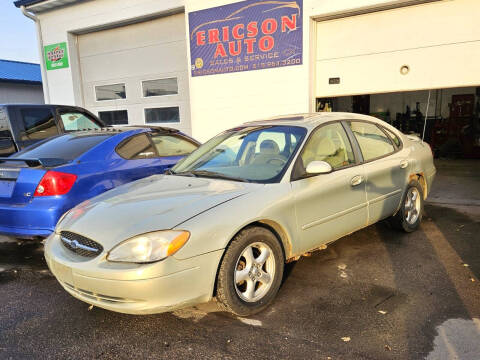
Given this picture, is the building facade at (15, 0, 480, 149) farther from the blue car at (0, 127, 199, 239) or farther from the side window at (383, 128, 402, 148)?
the blue car at (0, 127, 199, 239)

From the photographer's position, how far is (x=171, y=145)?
541 centimetres

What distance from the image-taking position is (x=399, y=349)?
2.42 metres

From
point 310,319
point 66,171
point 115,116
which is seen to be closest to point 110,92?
point 115,116

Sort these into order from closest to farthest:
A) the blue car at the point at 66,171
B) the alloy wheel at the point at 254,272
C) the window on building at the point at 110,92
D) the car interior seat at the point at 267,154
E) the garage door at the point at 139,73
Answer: the alloy wheel at the point at 254,272
the car interior seat at the point at 267,154
the blue car at the point at 66,171
the garage door at the point at 139,73
the window on building at the point at 110,92

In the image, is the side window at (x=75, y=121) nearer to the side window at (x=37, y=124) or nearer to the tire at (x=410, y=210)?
the side window at (x=37, y=124)

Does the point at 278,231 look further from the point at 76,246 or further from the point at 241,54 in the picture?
the point at 241,54

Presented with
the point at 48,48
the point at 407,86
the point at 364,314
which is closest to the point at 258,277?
the point at 364,314

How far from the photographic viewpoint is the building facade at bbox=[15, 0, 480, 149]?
23.0 ft

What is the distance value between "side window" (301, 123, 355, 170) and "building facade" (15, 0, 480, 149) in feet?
13.6

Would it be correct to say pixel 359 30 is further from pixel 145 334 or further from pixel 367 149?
pixel 145 334

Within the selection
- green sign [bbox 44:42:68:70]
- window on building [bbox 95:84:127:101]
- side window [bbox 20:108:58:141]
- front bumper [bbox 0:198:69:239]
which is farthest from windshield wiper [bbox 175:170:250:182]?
green sign [bbox 44:42:68:70]

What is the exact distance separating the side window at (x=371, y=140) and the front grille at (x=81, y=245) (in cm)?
276

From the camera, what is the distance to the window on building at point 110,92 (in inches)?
428

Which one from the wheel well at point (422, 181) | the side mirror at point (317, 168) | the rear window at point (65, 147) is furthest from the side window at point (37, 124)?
the wheel well at point (422, 181)
